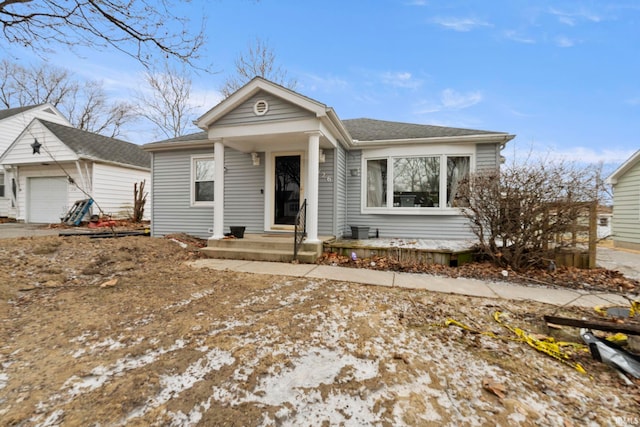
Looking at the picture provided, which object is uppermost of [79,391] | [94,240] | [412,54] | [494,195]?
[412,54]

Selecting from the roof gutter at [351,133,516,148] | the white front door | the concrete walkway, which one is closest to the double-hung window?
the roof gutter at [351,133,516,148]

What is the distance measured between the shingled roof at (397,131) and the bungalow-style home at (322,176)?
28 mm

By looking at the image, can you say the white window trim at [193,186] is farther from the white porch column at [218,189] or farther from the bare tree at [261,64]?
the bare tree at [261,64]

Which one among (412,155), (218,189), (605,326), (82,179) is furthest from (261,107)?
(82,179)

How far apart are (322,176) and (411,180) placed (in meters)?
2.46

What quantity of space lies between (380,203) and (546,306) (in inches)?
181

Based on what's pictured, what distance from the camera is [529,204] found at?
464cm

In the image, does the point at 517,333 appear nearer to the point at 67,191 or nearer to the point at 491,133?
the point at 491,133

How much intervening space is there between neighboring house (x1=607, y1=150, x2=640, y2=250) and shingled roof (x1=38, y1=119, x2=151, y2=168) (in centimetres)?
1815

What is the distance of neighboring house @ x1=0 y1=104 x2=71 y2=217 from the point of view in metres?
13.5

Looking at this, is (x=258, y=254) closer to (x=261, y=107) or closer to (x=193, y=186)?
(x=261, y=107)

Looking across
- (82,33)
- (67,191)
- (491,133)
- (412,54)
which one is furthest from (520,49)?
(67,191)

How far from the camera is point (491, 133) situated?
675 centimetres

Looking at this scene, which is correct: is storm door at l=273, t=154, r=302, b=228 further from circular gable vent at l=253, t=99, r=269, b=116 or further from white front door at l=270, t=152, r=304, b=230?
circular gable vent at l=253, t=99, r=269, b=116
